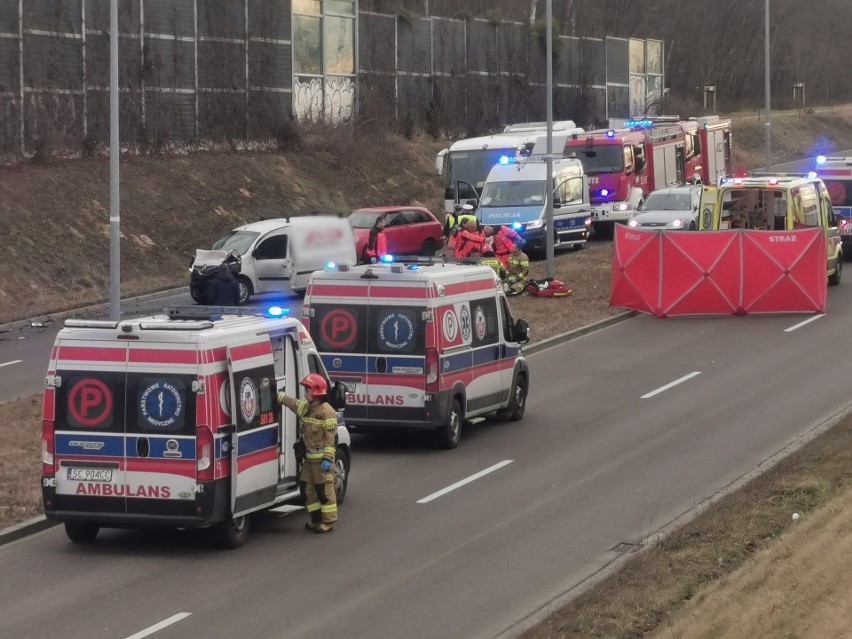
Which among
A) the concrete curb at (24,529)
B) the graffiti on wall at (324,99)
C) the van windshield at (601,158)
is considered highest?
the graffiti on wall at (324,99)

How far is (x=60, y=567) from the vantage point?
1262cm

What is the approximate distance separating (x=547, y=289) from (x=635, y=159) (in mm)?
13785

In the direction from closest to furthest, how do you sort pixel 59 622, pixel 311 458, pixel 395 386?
pixel 59 622 < pixel 311 458 < pixel 395 386

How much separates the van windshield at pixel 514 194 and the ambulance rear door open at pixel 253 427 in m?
25.5

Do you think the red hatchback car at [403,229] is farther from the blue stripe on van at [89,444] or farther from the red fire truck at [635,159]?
the blue stripe on van at [89,444]

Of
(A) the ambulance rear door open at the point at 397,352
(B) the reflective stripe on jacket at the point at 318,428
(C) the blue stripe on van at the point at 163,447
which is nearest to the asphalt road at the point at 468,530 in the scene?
(A) the ambulance rear door open at the point at 397,352

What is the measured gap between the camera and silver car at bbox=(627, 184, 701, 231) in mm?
37562

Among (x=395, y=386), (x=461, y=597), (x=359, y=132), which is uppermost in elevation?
(x=359, y=132)

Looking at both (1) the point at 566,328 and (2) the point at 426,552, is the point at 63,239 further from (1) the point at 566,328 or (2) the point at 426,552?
(2) the point at 426,552

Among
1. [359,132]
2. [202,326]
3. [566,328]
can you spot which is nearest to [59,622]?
[202,326]

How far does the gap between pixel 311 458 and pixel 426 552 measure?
1.44 m

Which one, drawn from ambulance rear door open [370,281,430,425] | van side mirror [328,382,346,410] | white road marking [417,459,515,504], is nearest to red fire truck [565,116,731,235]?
ambulance rear door open [370,281,430,425]

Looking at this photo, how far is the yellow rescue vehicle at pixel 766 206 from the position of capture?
103ft

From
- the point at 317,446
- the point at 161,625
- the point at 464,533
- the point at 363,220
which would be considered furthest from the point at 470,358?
the point at 363,220
